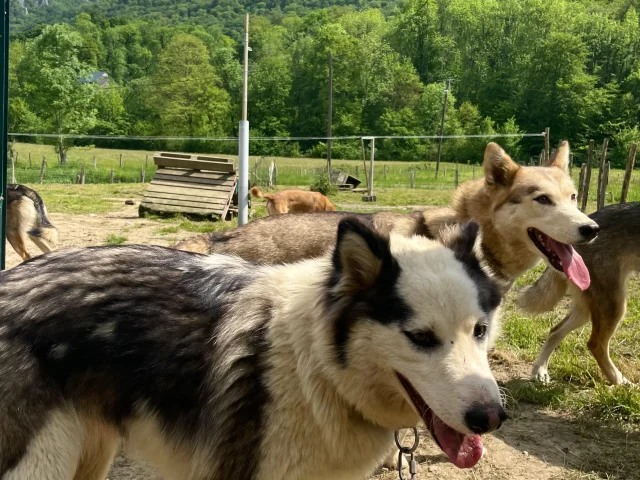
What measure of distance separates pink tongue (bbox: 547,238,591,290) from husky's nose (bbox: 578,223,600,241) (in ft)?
0.96

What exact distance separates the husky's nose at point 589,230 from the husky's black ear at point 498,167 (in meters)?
0.81

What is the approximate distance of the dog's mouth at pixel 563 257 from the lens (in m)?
4.99

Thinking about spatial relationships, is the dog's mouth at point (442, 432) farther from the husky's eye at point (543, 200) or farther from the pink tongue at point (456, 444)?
the husky's eye at point (543, 200)

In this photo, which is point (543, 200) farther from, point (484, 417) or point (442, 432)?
point (484, 417)

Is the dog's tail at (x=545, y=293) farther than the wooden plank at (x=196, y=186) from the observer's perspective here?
No

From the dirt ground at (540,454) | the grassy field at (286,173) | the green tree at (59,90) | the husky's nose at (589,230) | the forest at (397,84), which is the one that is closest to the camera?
the dirt ground at (540,454)

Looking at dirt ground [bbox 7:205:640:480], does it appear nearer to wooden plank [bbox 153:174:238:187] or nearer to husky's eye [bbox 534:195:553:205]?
husky's eye [bbox 534:195:553:205]

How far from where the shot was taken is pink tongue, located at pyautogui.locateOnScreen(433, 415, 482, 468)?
227cm

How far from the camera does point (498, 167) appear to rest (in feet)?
17.6

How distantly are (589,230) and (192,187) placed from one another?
41.6 ft

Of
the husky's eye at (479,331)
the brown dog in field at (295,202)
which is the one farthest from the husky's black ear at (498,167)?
the brown dog in field at (295,202)

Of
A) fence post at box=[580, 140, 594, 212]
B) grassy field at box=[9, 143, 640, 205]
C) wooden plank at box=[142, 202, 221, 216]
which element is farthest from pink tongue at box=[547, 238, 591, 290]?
grassy field at box=[9, 143, 640, 205]

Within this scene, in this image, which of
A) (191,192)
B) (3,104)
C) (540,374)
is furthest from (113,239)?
(540,374)

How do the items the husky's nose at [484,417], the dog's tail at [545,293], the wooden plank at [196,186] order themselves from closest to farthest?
the husky's nose at [484,417] → the dog's tail at [545,293] → the wooden plank at [196,186]
